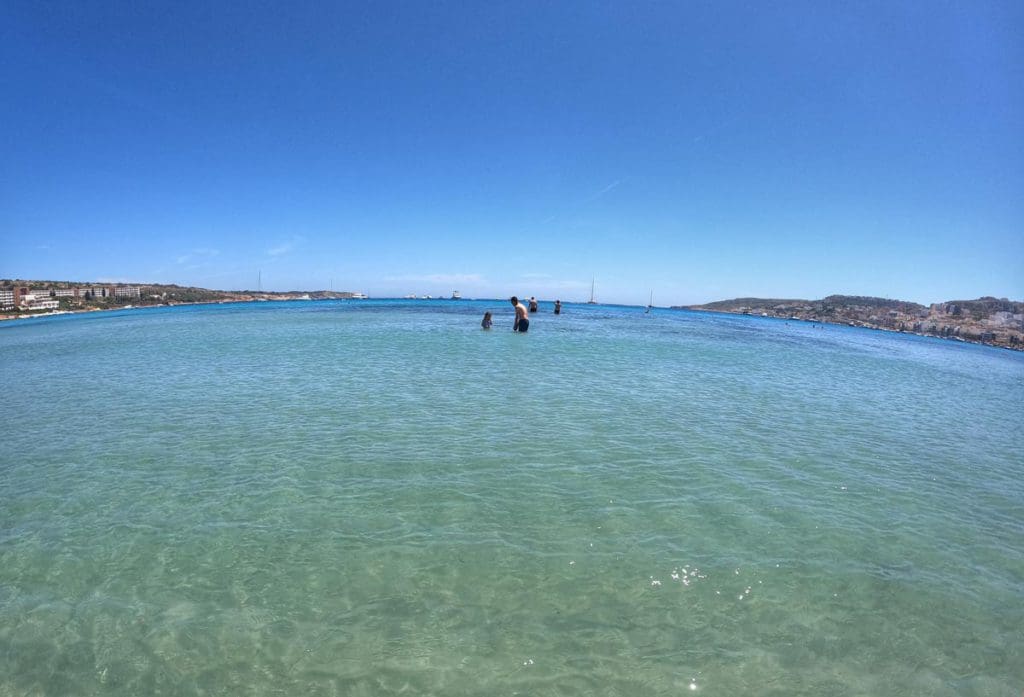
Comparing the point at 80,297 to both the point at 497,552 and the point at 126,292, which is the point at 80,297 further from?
the point at 497,552

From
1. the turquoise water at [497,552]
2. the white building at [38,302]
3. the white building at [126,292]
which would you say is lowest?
the turquoise water at [497,552]

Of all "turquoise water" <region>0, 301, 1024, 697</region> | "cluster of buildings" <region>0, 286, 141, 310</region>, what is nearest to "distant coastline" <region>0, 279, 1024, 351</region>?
"cluster of buildings" <region>0, 286, 141, 310</region>

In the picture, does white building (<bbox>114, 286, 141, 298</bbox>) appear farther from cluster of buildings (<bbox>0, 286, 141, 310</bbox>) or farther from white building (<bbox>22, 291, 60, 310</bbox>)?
white building (<bbox>22, 291, 60, 310</bbox>)

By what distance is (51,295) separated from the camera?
97.6 meters

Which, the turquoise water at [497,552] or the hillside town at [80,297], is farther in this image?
the hillside town at [80,297]

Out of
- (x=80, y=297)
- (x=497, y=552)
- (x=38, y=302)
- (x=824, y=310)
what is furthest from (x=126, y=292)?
(x=824, y=310)

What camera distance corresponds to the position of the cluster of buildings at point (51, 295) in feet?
281

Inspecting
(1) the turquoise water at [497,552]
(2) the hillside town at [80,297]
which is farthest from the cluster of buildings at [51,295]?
(1) the turquoise water at [497,552]

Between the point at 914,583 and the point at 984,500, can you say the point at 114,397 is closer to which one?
the point at 914,583

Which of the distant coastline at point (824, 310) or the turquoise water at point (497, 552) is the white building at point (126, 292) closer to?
the distant coastline at point (824, 310)

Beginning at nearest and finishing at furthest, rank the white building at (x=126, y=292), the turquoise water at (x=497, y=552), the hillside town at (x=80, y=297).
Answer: the turquoise water at (x=497, y=552)
the hillside town at (x=80, y=297)
the white building at (x=126, y=292)

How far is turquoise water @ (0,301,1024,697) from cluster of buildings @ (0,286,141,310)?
11111cm

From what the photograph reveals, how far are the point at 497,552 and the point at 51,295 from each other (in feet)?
452

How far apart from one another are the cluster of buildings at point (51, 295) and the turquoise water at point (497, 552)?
111 meters
